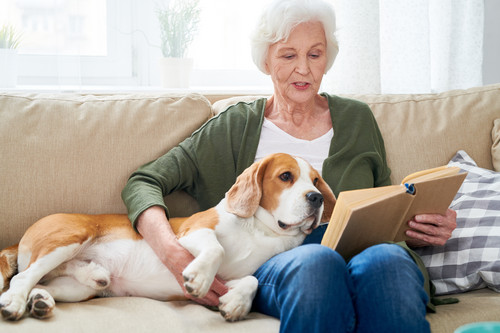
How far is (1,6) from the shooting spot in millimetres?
2486

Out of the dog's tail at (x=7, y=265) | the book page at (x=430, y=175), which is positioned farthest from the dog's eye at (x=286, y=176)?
the dog's tail at (x=7, y=265)

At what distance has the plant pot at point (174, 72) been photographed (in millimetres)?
2613

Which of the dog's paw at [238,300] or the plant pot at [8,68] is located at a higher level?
the plant pot at [8,68]

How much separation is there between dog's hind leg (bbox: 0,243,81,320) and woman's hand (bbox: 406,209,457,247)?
991mm

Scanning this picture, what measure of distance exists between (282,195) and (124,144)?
2.17 ft

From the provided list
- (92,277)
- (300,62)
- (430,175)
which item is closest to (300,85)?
(300,62)

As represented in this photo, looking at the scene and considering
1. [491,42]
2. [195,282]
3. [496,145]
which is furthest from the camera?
[491,42]

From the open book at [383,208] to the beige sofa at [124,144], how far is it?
0.87 feet

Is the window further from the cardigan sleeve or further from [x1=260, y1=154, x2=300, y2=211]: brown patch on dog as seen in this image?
[x1=260, y1=154, x2=300, y2=211]: brown patch on dog

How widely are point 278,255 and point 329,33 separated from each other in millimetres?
861

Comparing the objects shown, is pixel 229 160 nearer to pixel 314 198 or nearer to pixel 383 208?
pixel 314 198

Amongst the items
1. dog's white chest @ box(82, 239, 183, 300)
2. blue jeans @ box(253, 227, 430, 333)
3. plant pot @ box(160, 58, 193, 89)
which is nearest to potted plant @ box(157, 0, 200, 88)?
plant pot @ box(160, 58, 193, 89)

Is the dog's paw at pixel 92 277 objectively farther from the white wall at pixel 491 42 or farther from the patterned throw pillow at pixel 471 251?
the white wall at pixel 491 42

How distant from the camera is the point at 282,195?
153cm
